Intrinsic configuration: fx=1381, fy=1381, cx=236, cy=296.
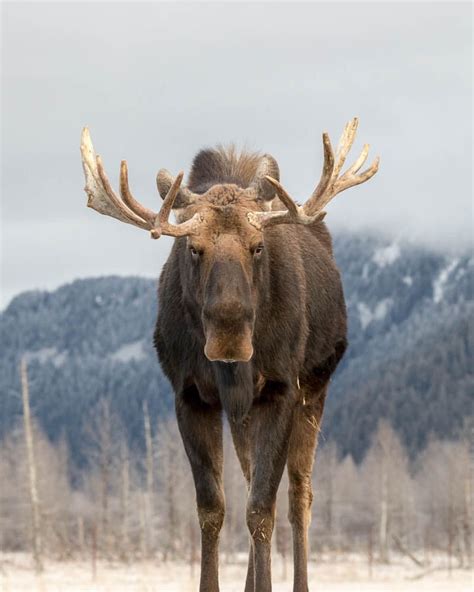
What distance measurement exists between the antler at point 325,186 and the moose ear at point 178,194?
580 mm

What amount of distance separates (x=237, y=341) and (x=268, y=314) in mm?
1361

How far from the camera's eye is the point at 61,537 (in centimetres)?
7100

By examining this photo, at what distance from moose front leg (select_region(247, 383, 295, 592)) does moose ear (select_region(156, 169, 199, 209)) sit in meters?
1.60

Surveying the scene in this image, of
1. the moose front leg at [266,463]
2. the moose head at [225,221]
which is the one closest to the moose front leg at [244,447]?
the moose front leg at [266,463]

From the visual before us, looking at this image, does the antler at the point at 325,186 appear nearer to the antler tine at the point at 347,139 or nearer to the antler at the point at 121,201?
the antler tine at the point at 347,139

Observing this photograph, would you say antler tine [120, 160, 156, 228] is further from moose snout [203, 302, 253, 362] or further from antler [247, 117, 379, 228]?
moose snout [203, 302, 253, 362]

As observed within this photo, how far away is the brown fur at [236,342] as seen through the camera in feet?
32.3

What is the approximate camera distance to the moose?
10.1 m

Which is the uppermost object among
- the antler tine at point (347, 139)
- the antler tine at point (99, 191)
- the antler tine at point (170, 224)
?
the antler tine at point (347, 139)

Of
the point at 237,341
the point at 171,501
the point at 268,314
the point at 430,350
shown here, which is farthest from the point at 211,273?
the point at 430,350

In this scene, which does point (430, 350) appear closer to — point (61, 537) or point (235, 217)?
point (61, 537)

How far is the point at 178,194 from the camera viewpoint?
10.7 metres

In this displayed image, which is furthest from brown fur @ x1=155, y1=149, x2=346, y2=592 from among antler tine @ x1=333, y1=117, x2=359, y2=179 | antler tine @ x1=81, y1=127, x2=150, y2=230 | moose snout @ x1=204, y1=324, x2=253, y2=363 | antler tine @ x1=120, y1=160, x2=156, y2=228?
antler tine @ x1=333, y1=117, x2=359, y2=179

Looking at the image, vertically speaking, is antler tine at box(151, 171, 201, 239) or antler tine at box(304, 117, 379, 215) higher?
antler tine at box(304, 117, 379, 215)
